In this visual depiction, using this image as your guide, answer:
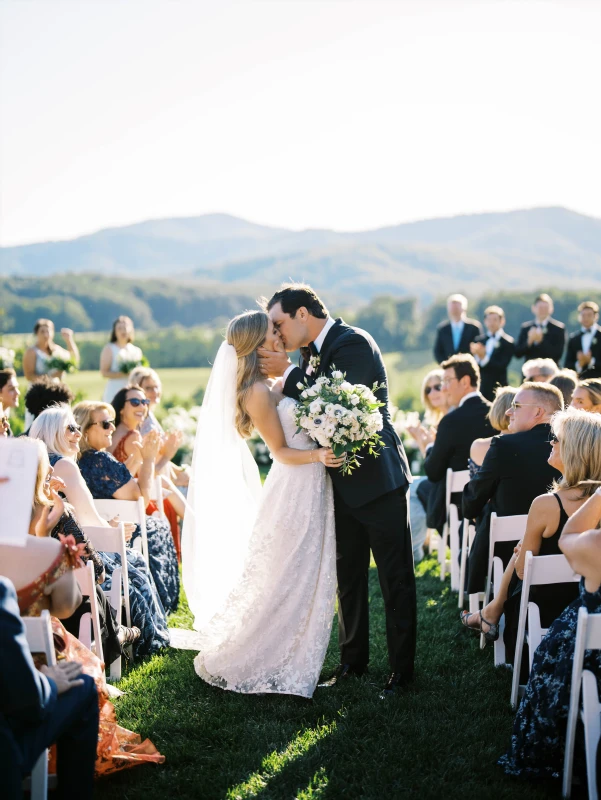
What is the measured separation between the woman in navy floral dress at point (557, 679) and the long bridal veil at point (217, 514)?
2389 millimetres

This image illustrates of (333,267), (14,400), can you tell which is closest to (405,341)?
(14,400)

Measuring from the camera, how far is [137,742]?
378cm

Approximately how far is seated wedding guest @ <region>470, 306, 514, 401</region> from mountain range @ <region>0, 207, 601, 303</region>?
5073 centimetres

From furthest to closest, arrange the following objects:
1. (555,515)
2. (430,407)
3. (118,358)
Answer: (118,358) < (430,407) < (555,515)

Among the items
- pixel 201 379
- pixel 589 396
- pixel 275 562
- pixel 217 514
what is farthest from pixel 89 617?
pixel 201 379

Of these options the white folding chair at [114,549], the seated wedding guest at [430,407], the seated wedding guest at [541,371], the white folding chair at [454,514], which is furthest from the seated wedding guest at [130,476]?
the seated wedding guest at [541,371]

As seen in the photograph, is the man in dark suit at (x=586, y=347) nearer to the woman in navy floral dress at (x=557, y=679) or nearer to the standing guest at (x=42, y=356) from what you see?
the standing guest at (x=42, y=356)

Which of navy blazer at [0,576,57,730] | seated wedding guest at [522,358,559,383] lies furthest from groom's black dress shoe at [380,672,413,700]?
seated wedding guest at [522,358,559,383]

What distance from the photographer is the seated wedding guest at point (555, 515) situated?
12.2 ft

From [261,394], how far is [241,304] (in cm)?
3166

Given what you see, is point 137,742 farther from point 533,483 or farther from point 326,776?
point 533,483

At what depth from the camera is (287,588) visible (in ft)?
15.4

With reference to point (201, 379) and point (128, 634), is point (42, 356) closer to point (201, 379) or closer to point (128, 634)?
point (128, 634)

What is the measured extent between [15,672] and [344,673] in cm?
267
